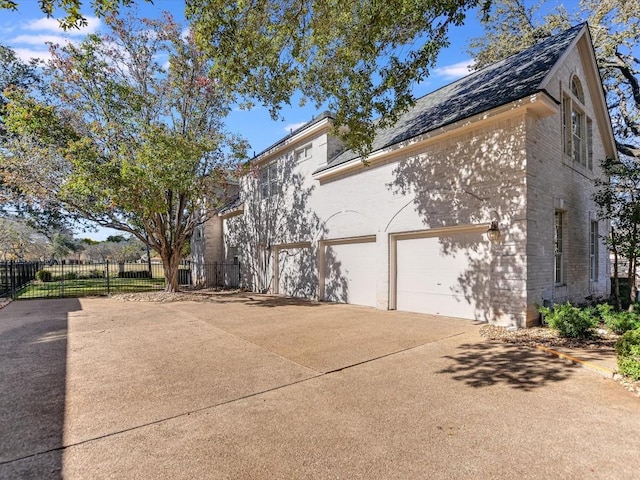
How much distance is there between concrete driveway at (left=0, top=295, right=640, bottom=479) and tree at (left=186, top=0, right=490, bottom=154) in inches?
230

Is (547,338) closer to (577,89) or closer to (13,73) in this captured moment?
(577,89)

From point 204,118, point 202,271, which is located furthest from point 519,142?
point 202,271

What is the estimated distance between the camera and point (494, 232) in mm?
7711

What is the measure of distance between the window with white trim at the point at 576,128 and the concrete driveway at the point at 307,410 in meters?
6.99

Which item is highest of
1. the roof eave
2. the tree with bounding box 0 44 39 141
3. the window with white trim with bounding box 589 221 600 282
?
the tree with bounding box 0 44 39 141

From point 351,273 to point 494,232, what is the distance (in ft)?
17.8

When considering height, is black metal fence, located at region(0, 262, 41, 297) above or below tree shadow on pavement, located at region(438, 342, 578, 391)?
above

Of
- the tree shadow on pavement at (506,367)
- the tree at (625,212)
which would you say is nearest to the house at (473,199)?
the tree at (625,212)

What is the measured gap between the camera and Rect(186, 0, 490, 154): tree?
21.9ft

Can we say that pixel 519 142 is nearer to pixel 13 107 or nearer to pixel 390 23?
pixel 390 23

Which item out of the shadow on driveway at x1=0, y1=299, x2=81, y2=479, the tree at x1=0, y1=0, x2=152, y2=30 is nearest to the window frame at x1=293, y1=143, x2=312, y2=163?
the tree at x1=0, y1=0, x2=152, y2=30

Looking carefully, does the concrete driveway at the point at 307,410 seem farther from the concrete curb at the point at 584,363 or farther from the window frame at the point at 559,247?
the window frame at the point at 559,247

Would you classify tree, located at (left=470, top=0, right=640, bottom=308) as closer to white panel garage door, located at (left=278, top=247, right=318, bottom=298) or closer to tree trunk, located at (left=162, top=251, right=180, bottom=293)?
white panel garage door, located at (left=278, top=247, right=318, bottom=298)

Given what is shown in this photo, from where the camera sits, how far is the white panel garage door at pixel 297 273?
1369cm
